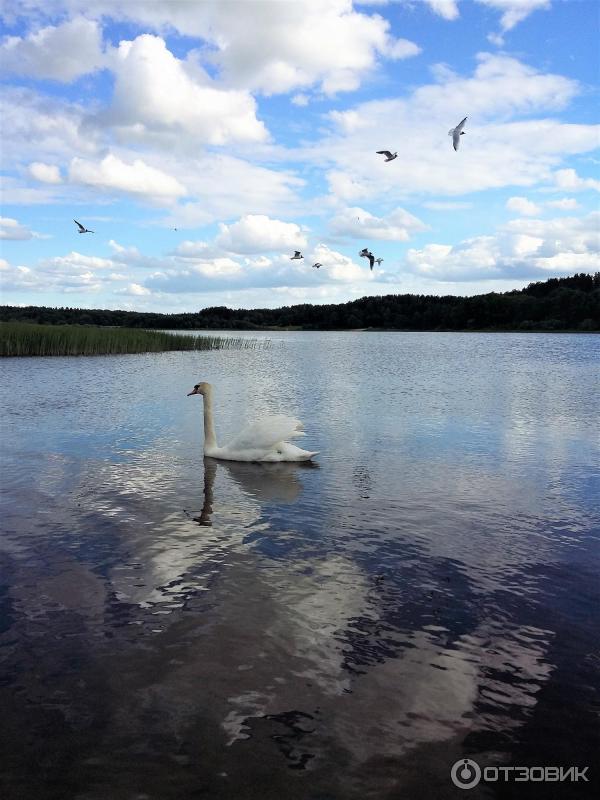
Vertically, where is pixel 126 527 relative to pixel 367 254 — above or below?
below

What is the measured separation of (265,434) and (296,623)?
679 cm

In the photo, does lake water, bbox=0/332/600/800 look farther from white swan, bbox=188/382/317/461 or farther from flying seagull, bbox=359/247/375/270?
flying seagull, bbox=359/247/375/270

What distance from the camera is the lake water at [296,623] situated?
409 centimetres

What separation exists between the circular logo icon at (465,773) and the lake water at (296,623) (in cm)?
4

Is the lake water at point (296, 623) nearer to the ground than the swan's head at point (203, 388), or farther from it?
nearer to the ground

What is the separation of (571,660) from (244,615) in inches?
107

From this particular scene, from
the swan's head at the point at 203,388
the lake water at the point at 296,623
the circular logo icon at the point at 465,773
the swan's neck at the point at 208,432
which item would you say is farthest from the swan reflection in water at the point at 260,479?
the circular logo icon at the point at 465,773

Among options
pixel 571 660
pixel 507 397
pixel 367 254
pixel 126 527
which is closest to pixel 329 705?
pixel 571 660

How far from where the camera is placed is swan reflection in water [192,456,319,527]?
991 cm

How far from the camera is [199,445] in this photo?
14.2 metres

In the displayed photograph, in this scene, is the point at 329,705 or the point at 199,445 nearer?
the point at 329,705

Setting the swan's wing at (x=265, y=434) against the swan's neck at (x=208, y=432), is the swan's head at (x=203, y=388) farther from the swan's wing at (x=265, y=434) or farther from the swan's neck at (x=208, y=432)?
the swan's wing at (x=265, y=434)

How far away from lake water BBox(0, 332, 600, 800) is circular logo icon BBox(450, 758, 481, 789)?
0.04 m

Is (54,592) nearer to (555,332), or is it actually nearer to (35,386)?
A: (35,386)
